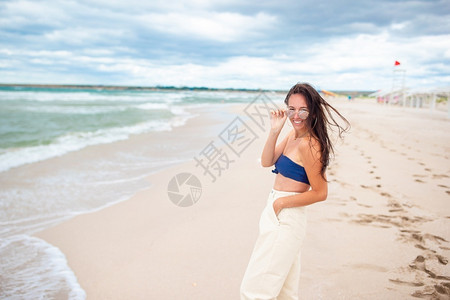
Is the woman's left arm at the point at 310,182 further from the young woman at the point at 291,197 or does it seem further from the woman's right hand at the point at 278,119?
the woman's right hand at the point at 278,119

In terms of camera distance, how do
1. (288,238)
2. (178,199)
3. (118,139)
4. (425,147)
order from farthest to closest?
(118,139)
(425,147)
(178,199)
(288,238)

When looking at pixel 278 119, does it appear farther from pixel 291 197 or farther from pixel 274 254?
pixel 274 254

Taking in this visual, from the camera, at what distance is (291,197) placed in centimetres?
192

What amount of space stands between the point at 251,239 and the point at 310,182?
2.16 m

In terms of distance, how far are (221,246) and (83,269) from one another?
60.5 inches

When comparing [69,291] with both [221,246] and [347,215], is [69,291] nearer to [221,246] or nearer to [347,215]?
[221,246]

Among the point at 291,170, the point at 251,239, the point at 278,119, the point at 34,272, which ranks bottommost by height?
the point at 34,272

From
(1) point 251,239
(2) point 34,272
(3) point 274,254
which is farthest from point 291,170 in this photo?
(2) point 34,272

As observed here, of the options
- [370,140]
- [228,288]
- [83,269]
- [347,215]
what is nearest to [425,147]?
[370,140]

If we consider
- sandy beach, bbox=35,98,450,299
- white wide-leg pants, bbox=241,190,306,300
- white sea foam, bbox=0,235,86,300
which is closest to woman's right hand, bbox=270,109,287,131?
white wide-leg pants, bbox=241,190,306,300

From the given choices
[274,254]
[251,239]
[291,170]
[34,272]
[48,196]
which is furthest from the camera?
[48,196]

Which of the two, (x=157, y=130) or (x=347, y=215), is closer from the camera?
(x=347, y=215)

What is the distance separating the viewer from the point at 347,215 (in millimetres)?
4371

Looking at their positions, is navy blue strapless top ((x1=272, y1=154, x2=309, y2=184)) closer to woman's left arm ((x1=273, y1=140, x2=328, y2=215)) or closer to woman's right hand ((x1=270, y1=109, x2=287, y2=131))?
woman's left arm ((x1=273, y1=140, x2=328, y2=215))
